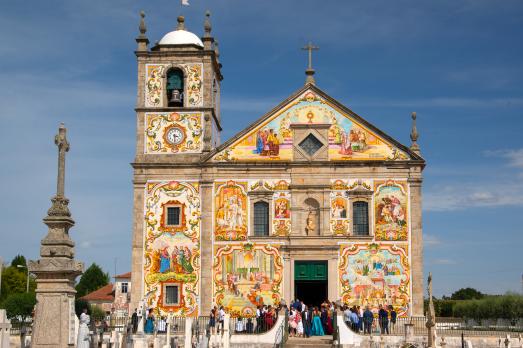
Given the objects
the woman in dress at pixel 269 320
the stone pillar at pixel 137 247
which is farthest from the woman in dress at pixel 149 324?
the woman in dress at pixel 269 320

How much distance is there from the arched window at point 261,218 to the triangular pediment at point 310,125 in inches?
80.4

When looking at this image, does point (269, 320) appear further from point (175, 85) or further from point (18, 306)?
point (18, 306)

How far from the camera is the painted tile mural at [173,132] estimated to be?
34500 mm

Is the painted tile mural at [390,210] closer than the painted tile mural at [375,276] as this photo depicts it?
No

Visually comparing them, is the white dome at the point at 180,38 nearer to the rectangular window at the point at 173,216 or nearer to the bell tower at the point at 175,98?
the bell tower at the point at 175,98

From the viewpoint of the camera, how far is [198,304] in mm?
32812

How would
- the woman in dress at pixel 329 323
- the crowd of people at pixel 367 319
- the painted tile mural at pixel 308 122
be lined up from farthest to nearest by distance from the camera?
the painted tile mural at pixel 308 122 → the crowd of people at pixel 367 319 → the woman in dress at pixel 329 323

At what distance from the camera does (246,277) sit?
32.8 m

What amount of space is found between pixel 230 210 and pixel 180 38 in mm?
8509

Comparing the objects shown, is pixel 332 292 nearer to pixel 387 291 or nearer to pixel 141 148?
pixel 387 291

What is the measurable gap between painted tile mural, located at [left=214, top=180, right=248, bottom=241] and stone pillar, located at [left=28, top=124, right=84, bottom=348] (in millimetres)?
16713

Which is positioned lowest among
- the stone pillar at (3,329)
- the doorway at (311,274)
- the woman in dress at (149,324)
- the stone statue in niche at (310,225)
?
the woman in dress at (149,324)

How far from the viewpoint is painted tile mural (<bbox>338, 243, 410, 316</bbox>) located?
3225 centimetres

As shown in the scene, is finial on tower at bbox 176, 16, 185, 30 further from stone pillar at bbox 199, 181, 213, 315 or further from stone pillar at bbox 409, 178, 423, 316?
stone pillar at bbox 409, 178, 423, 316
